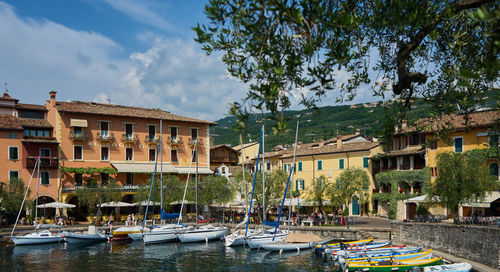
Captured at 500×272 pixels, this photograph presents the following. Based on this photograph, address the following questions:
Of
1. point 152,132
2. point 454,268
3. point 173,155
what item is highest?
point 152,132

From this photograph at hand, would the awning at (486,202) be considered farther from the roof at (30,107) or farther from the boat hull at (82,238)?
the roof at (30,107)

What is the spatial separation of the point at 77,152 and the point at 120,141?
4.84m

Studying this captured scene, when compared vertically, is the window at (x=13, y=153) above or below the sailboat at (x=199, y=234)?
above

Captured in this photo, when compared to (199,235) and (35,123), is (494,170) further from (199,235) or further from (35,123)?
(35,123)

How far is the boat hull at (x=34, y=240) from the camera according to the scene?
3528cm

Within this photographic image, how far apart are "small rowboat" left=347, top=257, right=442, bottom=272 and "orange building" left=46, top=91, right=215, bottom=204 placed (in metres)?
26.0

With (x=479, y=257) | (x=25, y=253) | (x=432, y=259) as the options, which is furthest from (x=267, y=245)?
(x=25, y=253)

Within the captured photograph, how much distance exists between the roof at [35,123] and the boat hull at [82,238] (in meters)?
15.1

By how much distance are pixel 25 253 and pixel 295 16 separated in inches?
1300

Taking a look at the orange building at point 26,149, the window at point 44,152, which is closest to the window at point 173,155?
the orange building at point 26,149

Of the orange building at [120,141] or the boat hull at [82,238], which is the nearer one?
the boat hull at [82,238]

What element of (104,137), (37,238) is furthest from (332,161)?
(37,238)

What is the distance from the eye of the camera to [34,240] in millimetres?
36250

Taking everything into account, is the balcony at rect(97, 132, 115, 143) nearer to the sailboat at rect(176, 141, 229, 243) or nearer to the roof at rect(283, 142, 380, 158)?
the sailboat at rect(176, 141, 229, 243)
